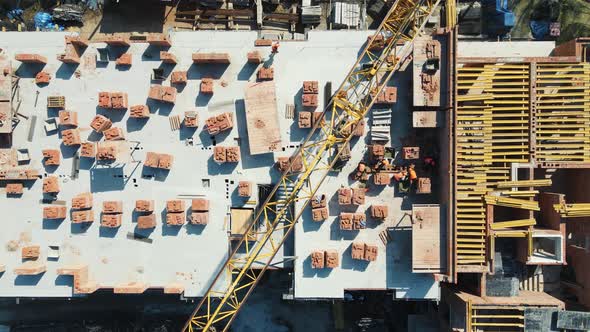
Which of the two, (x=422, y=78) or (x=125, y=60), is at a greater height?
(x=125, y=60)

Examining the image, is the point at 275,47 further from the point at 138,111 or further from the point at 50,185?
the point at 50,185

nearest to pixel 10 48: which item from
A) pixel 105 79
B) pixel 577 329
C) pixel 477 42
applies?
pixel 105 79

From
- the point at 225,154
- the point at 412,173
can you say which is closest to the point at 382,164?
the point at 412,173

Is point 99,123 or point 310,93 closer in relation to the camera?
point 99,123

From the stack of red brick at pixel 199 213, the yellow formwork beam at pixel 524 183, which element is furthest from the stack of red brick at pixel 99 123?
the yellow formwork beam at pixel 524 183

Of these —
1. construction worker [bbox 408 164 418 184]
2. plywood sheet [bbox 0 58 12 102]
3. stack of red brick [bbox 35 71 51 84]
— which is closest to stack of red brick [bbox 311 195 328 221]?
construction worker [bbox 408 164 418 184]
